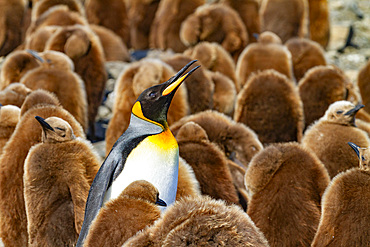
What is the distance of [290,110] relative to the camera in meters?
5.29

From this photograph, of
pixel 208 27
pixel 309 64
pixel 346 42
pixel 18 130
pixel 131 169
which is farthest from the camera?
pixel 346 42

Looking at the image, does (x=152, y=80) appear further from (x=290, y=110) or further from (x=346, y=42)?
(x=346, y=42)

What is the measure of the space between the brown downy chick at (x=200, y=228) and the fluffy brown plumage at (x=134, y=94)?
9.64 feet

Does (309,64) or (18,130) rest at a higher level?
(18,130)

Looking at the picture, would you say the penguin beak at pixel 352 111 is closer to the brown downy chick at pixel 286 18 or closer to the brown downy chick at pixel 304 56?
the brown downy chick at pixel 304 56

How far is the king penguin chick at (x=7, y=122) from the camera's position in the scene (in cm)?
422

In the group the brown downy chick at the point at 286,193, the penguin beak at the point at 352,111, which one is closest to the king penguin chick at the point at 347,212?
the brown downy chick at the point at 286,193

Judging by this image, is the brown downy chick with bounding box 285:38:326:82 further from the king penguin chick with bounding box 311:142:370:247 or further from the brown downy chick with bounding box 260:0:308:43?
the king penguin chick with bounding box 311:142:370:247

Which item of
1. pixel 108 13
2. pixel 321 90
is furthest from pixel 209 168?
pixel 108 13

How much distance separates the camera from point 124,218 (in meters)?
2.40

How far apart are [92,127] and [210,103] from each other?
1390mm

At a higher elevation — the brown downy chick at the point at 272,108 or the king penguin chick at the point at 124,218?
the king penguin chick at the point at 124,218

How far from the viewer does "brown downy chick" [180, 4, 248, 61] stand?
25.6ft

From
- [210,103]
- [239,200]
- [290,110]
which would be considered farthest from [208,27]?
[239,200]
